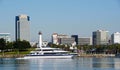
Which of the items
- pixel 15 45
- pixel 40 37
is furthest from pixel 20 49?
pixel 40 37

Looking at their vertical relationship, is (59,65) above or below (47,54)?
below

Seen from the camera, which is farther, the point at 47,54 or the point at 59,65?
the point at 47,54

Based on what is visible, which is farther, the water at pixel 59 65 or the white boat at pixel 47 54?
the white boat at pixel 47 54

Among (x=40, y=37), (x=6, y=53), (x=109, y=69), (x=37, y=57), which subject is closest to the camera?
(x=109, y=69)

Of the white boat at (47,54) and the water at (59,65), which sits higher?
the white boat at (47,54)

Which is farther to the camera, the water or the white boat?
the white boat

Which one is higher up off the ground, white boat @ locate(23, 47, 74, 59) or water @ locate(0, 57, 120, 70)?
white boat @ locate(23, 47, 74, 59)

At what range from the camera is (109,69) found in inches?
2916

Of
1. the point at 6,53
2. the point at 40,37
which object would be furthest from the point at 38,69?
the point at 6,53

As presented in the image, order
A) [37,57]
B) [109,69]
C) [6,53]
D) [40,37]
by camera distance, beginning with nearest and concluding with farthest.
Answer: [109,69]
[37,57]
[40,37]
[6,53]

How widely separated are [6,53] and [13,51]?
608cm

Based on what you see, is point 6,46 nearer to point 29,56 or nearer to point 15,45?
point 15,45

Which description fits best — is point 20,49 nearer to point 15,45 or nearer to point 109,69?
point 15,45

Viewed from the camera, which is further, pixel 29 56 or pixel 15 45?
pixel 15 45
